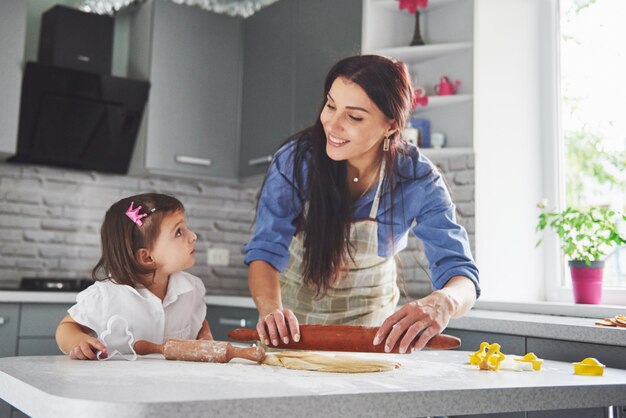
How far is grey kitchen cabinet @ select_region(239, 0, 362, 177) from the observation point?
326cm

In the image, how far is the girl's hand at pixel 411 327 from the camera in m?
1.17

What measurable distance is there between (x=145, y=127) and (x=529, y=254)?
1.98 metres

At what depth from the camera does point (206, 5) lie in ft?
12.5

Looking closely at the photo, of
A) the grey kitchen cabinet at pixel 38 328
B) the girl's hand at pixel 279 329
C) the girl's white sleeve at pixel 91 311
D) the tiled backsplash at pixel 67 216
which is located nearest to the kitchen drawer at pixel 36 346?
the grey kitchen cabinet at pixel 38 328

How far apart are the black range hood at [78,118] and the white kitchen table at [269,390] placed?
94.8 inches

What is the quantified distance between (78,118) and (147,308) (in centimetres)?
A: 222

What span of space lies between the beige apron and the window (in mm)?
1204

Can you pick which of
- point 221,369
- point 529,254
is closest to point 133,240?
point 221,369

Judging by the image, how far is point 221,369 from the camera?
3.63 feet

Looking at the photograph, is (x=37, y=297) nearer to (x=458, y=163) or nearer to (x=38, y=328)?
(x=38, y=328)

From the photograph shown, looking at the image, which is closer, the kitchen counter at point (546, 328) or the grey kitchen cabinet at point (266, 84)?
the kitchen counter at point (546, 328)

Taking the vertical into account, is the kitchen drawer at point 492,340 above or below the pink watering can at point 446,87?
below

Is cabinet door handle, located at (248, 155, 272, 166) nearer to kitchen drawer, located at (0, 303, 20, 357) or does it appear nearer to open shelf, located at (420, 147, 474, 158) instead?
open shelf, located at (420, 147, 474, 158)

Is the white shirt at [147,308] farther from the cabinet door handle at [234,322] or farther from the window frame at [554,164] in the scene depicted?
the window frame at [554,164]
